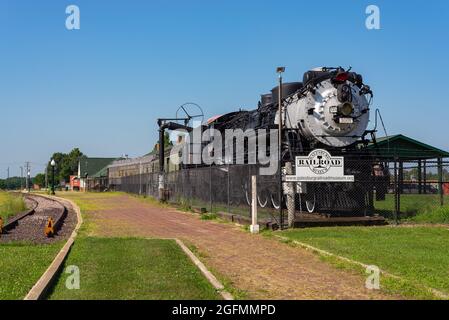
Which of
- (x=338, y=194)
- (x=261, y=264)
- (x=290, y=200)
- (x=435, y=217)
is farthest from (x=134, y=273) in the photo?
(x=435, y=217)

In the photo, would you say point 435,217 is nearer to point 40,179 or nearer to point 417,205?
point 417,205

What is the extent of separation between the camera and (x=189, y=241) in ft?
41.2

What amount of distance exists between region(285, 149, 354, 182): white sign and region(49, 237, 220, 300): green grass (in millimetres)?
4500

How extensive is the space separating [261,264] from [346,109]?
308 inches

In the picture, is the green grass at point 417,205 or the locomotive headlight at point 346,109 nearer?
the locomotive headlight at point 346,109

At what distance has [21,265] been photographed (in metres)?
8.60

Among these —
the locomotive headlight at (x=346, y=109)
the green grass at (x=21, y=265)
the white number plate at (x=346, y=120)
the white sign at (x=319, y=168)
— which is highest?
the locomotive headlight at (x=346, y=109)

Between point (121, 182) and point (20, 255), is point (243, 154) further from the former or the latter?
point (121, 182)

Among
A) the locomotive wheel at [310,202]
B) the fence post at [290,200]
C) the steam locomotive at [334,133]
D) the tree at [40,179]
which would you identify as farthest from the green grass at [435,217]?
the tree at [40,179]

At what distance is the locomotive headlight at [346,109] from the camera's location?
51.8ft

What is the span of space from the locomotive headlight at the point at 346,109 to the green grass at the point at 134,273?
6974 mm

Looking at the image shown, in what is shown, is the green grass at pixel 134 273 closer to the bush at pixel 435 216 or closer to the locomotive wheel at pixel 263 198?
the locomotive wheel at pixel 263 198

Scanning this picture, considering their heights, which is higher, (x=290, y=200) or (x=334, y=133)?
(x=334, y=133)

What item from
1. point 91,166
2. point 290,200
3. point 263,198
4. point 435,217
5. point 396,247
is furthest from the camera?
point 91,166
